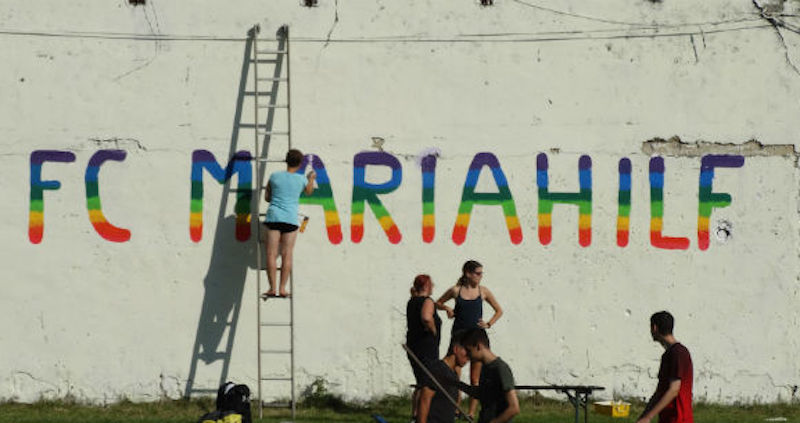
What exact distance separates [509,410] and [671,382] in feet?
4.37

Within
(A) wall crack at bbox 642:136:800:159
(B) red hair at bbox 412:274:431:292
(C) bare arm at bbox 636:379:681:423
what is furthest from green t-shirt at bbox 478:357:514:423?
(A) wall crack at bbox 642:136:800:159

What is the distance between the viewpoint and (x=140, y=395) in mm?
15727

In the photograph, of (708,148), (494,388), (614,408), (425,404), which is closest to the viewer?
(494,388)

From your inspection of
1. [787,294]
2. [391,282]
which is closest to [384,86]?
[391,282]

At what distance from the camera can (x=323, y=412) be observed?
51.0 ft

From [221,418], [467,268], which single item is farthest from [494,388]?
[467,268]

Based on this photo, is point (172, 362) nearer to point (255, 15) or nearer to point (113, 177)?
point (113, 177)

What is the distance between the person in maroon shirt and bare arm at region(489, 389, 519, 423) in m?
1.04

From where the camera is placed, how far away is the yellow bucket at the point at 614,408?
50.7ft

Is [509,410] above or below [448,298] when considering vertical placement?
below

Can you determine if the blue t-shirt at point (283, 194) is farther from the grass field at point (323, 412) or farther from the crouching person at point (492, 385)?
the crouching person at point (492, 385)

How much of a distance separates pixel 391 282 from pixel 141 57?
3509mm

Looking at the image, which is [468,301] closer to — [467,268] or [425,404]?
[467,268]

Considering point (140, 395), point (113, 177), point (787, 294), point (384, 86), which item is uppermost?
point (384, 86)
